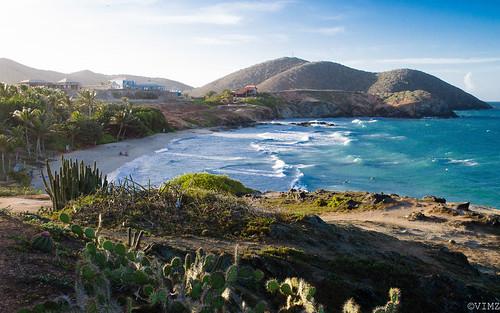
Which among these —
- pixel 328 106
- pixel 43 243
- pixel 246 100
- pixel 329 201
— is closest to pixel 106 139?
pixel 329 201

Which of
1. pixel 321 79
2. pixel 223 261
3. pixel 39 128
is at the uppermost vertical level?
pixel 321 79

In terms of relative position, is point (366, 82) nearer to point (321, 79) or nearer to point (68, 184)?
point (321, 79)

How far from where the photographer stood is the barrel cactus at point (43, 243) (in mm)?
6184

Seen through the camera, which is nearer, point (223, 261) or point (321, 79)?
point (223, 261)

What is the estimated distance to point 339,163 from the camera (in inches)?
1603

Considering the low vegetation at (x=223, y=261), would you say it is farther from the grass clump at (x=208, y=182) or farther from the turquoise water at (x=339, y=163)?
the turquoise water at (x=339, y=163)

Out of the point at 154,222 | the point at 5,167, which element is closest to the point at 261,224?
the point at 154,222

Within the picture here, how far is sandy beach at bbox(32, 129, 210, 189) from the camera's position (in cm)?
3073

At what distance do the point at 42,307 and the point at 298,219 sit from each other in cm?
691

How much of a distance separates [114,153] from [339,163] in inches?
764

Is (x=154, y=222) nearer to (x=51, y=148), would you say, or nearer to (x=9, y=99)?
(x=51, y=148)

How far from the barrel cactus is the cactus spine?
4555 mm

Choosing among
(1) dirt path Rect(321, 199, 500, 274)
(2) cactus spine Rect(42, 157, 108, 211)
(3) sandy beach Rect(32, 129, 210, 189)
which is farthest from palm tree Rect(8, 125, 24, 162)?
(1) dirt path Rect(321, 199, 500, 274)

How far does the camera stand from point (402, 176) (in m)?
35.3
